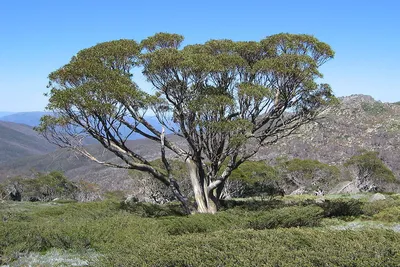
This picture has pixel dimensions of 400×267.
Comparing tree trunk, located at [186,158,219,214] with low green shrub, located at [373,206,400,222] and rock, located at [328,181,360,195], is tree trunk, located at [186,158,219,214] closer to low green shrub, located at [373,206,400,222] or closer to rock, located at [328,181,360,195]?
low green shrub, located at [373,206,400,222]

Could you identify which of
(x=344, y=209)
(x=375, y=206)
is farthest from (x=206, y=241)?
(x=375, y=206)

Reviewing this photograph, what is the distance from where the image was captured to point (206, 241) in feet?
24.0

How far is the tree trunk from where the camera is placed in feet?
56.2

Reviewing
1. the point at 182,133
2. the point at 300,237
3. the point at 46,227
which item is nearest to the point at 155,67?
the point at 182,133

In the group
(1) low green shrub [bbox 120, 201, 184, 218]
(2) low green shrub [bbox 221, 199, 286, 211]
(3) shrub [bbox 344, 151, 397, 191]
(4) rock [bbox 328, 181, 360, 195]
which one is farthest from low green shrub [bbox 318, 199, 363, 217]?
(3) shrub [bbox 344, 151, 397, 191]

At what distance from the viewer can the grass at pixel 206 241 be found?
21.0 ft

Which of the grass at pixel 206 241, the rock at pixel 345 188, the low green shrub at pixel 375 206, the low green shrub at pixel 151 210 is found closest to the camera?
the grass at pixel 206 241

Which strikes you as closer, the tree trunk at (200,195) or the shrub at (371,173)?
the tree trunk at (200,195)

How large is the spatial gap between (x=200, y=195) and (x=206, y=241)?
9.99 meters

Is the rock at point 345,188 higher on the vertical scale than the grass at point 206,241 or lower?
lower

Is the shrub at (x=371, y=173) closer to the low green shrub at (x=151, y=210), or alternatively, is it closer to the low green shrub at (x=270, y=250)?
the low green shrub at (x=151, y=210)

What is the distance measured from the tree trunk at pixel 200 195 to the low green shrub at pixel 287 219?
4261 mm

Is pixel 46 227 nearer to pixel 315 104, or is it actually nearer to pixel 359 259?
pixel 359 259

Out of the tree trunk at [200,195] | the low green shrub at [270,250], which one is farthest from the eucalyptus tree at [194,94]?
the low green shrub at [270,250]
